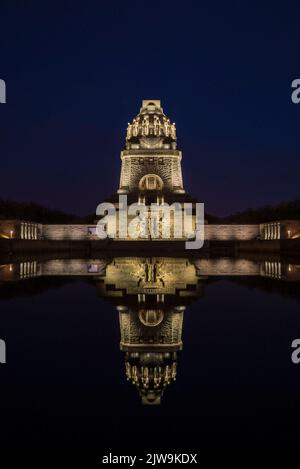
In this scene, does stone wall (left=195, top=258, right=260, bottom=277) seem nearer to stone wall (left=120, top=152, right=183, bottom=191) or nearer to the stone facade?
the stone facade

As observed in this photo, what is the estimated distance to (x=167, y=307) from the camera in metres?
→ 9.60

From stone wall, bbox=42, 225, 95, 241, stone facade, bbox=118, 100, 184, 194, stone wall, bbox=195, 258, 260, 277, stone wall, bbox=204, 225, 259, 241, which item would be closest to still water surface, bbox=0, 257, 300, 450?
stone wall, bbox=195, 258, 260, 277

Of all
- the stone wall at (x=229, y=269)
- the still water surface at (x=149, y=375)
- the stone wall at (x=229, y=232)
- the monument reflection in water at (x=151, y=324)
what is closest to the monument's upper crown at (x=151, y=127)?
the stone wall at (x=229, y=232)

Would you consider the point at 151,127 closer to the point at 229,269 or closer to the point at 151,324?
the point at 229,269

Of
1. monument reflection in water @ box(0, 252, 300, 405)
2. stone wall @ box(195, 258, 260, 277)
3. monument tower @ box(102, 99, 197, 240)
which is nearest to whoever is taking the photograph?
monument reflection in water @ box(0, 252, 300, 405)

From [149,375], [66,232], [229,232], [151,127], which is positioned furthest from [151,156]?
[149,375]

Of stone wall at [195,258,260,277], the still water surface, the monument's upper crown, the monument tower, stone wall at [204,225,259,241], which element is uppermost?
the monument's upper crown

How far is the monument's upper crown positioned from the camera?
59719 millimetres

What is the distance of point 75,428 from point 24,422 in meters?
0.41

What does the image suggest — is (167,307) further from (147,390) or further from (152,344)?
(147,390)

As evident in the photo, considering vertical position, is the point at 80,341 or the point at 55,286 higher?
the point at 55,286

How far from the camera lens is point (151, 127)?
59.8 meters
